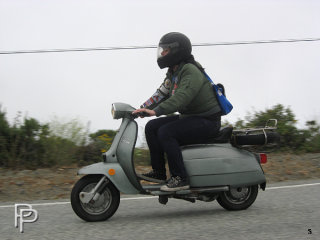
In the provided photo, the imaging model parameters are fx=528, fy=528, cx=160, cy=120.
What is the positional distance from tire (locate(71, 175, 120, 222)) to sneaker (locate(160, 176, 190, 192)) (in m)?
0.52

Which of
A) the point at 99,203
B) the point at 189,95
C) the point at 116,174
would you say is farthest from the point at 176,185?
the point at 189,95

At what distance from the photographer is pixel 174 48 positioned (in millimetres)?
5730

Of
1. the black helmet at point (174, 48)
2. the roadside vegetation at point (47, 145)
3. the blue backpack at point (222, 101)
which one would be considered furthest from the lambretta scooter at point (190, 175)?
the roadside vegetation at point (47, 145)

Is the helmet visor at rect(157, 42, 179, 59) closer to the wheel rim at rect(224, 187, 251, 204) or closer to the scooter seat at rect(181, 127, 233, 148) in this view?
the scooter seat at rect(181, 127, 233, 148)

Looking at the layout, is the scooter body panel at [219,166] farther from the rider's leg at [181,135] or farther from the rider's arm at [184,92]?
the rider's arm at [184,92]

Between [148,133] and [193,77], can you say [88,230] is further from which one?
[193,77]

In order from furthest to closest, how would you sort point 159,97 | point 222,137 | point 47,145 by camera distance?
point 47,145 < point 159,97 < point 222,137

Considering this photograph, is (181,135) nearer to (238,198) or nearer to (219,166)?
(219,166)

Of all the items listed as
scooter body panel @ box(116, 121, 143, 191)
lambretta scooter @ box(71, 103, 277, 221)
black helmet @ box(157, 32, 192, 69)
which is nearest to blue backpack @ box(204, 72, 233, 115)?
lambretta scooter @ box(71, 103, 277, 221)

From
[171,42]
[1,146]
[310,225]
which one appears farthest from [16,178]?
[310,225]

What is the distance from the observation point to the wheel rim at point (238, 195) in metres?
5.98

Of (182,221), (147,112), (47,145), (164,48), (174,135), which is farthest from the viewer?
(47,145)

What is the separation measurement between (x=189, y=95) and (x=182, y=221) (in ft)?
4.28

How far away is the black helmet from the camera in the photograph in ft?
18.8
